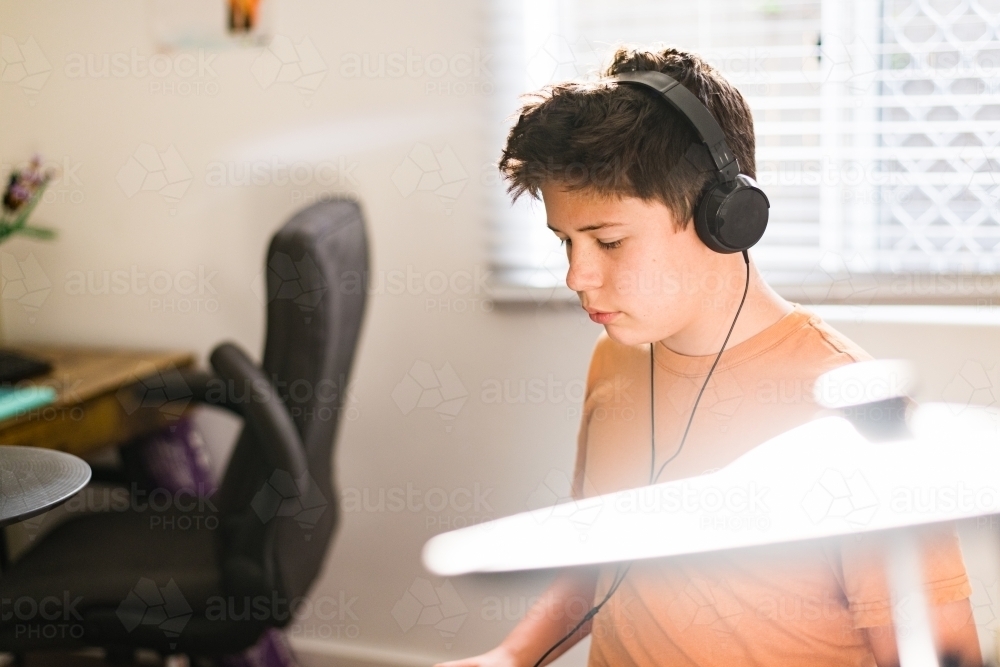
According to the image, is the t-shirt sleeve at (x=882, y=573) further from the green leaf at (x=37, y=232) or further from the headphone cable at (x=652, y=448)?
the green leaf at (x=37, y=232)

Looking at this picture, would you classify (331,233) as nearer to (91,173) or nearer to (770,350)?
(770,350)

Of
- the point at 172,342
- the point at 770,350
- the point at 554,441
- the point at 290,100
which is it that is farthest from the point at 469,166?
the point at 770,350

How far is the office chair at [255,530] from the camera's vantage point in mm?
1340

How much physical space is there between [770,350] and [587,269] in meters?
0.20

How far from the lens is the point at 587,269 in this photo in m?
0.92

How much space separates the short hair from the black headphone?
0.05ft

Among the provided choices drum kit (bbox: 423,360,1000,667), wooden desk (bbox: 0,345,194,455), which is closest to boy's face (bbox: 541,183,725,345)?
drum kit (bbox: 423,360,1000,667)

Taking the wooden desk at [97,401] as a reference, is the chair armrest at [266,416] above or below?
above

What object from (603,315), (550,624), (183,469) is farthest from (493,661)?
(183,469)

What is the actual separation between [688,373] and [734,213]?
0.65 ft

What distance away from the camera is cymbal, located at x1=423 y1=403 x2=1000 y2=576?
898 millimetres

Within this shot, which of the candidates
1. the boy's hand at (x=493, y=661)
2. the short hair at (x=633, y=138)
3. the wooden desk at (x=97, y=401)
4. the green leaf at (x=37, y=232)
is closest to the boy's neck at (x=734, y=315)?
the short hair at (x=633, y=138)

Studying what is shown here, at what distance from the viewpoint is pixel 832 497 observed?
2.98 feet

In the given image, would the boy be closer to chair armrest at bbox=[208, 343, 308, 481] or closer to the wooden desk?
chair armrest at bbox=[208, 343, 308, 481]
